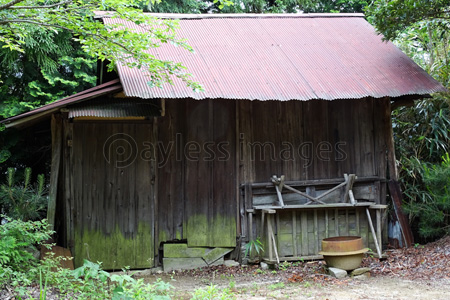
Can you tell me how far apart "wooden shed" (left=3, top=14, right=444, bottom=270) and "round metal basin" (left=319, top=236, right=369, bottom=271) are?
106cm

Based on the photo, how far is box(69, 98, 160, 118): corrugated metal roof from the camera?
285 inches

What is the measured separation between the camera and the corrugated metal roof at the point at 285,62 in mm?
7750

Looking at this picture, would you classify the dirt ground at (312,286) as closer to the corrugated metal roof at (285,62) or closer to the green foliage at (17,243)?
the green foliage at (17,243)

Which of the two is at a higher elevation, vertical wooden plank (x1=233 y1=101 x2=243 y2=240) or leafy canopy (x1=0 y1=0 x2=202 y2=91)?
leafy canopy (x1=0 y1=0 x2=202 y2=91)

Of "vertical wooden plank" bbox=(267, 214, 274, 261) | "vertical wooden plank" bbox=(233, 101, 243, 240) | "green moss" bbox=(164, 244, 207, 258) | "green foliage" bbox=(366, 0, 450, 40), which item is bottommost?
"green moss" bbox=(164, 244, 207, 258)

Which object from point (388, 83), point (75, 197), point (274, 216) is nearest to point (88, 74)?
point (75, 197)

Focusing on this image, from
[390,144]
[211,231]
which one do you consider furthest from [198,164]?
[390,144]

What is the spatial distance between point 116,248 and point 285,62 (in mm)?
4744

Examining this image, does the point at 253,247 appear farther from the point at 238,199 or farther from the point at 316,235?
the point at 316,235

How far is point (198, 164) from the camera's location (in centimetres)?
830

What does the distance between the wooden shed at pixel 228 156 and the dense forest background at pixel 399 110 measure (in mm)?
878

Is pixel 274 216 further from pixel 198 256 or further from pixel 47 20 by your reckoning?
pixel 47 20

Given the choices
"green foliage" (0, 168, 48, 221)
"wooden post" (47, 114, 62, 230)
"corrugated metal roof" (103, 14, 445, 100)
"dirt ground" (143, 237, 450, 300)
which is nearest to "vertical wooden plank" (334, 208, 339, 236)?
"dirt ground" (143, 237, 450, 300)

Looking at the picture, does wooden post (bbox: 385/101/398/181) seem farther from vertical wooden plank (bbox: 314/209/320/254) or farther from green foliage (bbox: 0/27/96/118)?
green foliage (bbox: 0/27/96/118)
